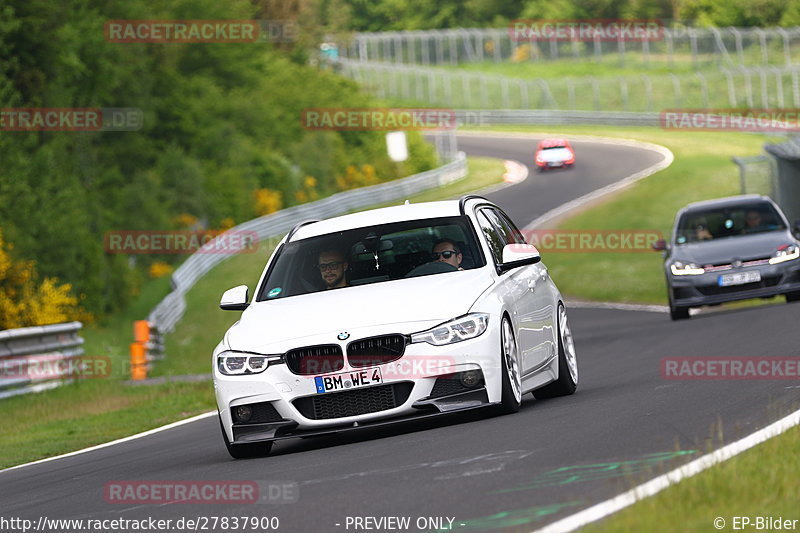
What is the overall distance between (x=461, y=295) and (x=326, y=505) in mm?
3131

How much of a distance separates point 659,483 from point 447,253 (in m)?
4.59

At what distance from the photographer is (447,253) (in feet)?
37.4

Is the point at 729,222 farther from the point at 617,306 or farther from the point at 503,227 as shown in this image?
the point at 503,227

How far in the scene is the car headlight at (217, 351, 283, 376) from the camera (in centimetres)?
1027

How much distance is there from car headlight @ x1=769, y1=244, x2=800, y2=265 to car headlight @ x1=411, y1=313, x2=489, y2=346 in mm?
12438

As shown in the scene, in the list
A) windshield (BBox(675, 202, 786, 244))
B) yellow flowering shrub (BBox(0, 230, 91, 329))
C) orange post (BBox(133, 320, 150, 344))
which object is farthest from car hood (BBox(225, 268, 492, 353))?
yellow flowering shrub (BBox(0, 230, 91, 329))

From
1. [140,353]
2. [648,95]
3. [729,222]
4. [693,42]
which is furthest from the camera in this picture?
[693,42]

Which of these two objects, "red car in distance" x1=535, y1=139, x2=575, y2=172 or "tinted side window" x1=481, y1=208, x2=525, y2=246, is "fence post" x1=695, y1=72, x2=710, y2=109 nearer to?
"red car in distance" x1=535, y1=139, x2=575, y2=172

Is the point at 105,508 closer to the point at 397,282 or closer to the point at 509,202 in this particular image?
the point at 397,282

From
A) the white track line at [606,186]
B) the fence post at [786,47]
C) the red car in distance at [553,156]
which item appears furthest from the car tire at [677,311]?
the fence post at [786,47]

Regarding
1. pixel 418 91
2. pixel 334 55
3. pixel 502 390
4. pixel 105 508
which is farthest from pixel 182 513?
pixel 334 55

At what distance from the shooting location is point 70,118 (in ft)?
188

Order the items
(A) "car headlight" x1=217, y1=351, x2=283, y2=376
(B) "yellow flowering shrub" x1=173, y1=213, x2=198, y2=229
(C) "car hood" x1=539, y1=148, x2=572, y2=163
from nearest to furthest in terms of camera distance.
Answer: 1. (A) "car headlight" x1=217, y1=351, x2=283, y2=376
2. (B) "yellow flowering shrub" x1=173, y1=213, x2=198, y2=229
3. (C) "car hood" x1=539, y1=148, x2=572, y2=163

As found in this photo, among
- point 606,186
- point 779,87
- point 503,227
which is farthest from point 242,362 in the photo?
point 779,87
